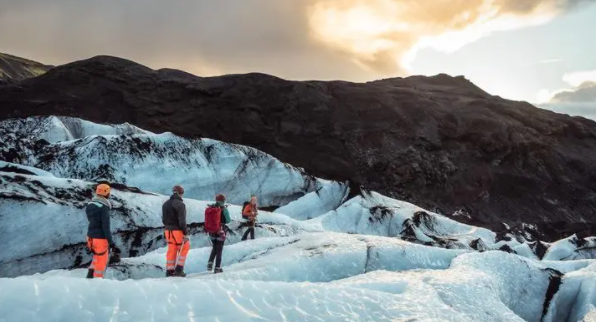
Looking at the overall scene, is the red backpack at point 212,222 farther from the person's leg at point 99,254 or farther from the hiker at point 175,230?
the person's leg at point 99,254

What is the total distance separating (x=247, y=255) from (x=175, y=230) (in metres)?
3.68

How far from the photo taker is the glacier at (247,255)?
648 cm

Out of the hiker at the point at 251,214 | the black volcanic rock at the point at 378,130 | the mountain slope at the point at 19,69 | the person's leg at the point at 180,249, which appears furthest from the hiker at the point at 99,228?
the mountain slope at the point at 19,69

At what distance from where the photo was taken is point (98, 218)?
883 centimetres

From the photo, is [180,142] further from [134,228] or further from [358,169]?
[358,169]

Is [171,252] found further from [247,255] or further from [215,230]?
[247,255]

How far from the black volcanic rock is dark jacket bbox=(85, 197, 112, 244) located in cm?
4516

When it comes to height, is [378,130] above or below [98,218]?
above

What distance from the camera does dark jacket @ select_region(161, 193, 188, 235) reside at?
1003 centimetres

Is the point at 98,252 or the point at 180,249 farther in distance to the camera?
the point at 180,249

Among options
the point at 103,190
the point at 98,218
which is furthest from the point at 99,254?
the point at 103,190

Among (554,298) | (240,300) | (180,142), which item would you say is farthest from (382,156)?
(240,300)

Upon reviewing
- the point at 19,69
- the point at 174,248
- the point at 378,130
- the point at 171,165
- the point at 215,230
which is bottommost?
the point at 174,248

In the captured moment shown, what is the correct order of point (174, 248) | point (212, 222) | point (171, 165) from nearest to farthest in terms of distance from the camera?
1. point (174, 248)
2. point (212, 222)
3. point (171, 165)
